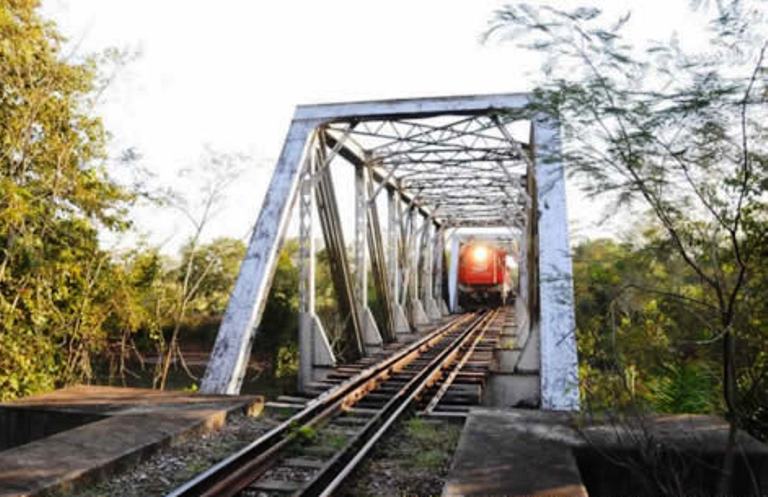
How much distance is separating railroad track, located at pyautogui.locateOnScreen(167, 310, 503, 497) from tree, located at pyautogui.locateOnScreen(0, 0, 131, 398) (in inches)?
171

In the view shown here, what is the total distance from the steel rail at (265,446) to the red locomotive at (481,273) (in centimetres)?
→ 2194

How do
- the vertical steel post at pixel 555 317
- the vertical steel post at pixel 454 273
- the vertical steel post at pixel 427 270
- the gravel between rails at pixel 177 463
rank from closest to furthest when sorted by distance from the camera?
1. the gravel between rails at pixel 177 463
2. the vertical steel post at pixel 555 317
3. the vertical steel post at pixel 427 270
4. the vertical steel post at pixel 454 273

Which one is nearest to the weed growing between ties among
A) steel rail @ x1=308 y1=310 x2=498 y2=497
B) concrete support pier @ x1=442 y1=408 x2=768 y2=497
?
steel rail @ x1=308 y1=310 x2=498 y2=497

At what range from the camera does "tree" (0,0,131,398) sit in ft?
25.3

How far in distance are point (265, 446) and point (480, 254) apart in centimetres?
2636

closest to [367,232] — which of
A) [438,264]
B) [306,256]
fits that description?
[306,256]

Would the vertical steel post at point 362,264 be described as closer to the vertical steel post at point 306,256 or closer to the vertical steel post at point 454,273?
the vertical steel post at point 306,256

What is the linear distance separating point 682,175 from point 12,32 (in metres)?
7.99

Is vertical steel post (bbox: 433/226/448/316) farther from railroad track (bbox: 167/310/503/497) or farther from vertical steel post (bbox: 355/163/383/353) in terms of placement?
railroad track (bbox: 167/310/503/497)

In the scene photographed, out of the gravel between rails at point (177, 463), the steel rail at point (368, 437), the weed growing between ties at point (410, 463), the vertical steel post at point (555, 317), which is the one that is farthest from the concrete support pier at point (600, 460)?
the gravel between rails at point (177, 463)

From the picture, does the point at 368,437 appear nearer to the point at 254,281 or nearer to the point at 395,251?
the point at 254,281

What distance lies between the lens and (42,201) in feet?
26.8

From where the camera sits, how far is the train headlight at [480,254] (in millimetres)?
30722

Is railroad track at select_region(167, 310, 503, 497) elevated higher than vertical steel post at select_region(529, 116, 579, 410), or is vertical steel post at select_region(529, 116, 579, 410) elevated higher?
vertical steel post at select_region(529, 116, 579, 410)
